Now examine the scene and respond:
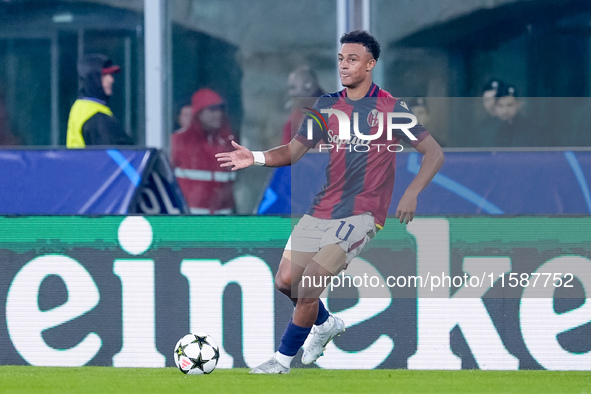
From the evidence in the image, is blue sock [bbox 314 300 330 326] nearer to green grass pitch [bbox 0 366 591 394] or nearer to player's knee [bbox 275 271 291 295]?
player's knee [bbox 275 271 291 295]

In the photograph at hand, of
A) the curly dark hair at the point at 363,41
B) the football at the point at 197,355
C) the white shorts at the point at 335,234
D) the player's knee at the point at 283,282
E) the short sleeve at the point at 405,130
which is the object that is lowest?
the football at the point at 197,355

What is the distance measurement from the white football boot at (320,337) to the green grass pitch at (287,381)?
0.10 metres

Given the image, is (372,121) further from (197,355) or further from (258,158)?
(197,355)

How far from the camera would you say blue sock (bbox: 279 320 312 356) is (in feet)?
19.6

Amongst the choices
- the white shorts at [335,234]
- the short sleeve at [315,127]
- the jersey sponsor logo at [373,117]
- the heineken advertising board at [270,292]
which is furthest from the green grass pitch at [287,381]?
the jersey sponsor logo at [373,117]

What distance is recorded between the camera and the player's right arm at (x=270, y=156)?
590 cm

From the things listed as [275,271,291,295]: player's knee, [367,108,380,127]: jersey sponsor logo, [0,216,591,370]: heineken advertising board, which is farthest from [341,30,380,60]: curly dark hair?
[275,271,291,295]: player's knee

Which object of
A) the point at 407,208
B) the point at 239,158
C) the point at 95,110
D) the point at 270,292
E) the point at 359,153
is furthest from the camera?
the point at 95,110

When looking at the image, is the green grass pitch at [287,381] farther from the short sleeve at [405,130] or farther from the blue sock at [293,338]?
the short sleeve at [405,130]

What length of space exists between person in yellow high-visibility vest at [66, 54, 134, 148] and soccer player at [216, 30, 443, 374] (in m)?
2.20

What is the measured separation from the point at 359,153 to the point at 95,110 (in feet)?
8.68

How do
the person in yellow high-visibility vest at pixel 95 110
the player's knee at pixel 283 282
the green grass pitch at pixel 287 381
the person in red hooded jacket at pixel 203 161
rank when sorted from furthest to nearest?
the person in red hooded jacket at pixel 203 161, the person in yellow high-visibility vest at pixel 95 110, the player's knee at pixel 283 282, the green grass pitch at pixel 287 381

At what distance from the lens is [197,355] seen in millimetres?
6078

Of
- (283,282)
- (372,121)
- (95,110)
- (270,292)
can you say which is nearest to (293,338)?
(283,282)
